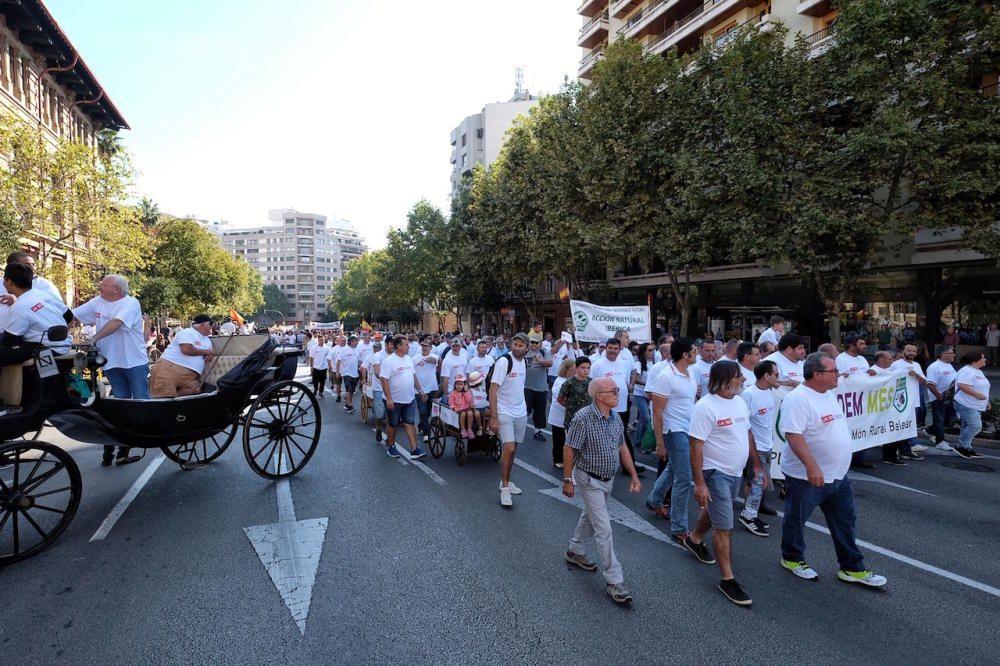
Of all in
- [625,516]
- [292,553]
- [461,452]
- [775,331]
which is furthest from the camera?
[775,331]

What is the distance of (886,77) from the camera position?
14.9 meters

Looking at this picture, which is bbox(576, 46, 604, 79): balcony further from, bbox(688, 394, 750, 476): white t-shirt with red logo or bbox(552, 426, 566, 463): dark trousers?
bbox(688, 394, 750, 476): white t-shirt with red logo

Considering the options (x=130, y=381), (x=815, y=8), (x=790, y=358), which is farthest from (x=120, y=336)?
(x=815, y=8)

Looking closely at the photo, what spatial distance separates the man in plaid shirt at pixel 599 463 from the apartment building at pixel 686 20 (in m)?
Result: 19.4

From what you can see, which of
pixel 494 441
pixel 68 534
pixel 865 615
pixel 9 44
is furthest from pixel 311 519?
pixel 9 44

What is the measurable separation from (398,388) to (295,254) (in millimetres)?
166477

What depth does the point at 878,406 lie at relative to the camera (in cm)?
789

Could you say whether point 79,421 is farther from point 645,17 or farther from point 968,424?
point 645,17

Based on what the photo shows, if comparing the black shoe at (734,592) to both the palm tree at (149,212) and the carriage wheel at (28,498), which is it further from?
the palm tree at (149,212)

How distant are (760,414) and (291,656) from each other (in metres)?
4.73

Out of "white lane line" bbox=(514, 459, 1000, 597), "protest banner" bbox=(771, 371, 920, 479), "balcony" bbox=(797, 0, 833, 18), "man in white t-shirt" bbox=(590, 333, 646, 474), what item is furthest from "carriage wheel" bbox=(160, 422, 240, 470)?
"balcony" bbox=(797, 0, 833, 18)

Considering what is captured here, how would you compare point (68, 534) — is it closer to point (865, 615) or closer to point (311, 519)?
point (311, 519)

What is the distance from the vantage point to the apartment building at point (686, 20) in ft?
74.9

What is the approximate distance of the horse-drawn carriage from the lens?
14.2 ft
